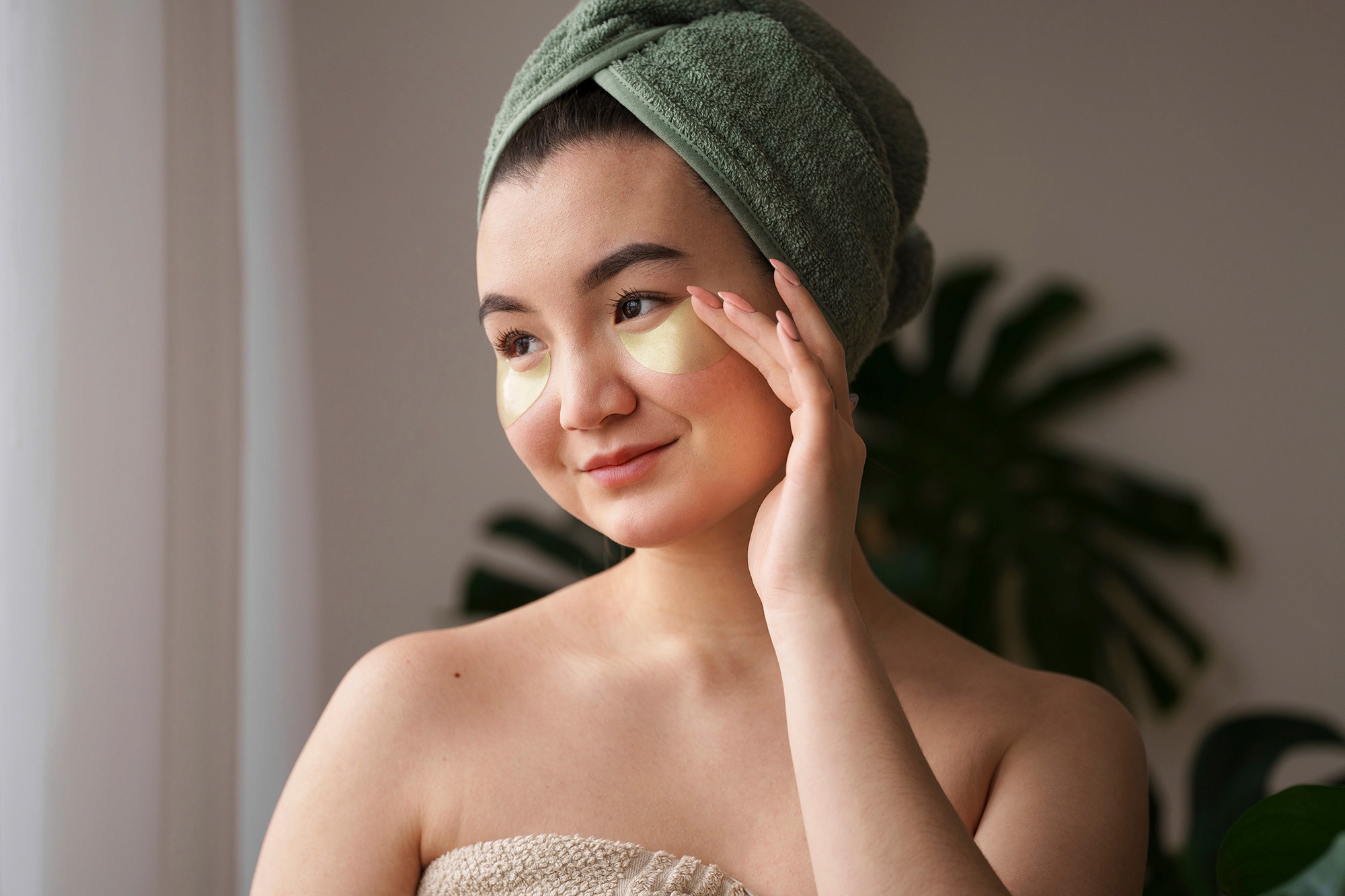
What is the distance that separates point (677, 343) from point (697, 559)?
0.23m

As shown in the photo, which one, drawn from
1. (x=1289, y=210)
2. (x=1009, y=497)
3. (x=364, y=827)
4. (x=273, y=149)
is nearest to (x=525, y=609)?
(x=364, y=827)

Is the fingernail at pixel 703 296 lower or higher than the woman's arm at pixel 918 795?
higher

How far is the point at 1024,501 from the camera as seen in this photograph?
230 cm

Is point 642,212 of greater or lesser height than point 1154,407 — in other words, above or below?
above

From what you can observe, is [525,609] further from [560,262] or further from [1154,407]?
[1154,407]

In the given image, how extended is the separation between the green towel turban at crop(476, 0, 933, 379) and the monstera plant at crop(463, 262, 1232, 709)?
Answer: 1.37m

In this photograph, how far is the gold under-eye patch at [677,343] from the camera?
0.76m

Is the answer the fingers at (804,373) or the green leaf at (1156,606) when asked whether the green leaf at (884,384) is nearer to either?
the green leaf at (1156,606)

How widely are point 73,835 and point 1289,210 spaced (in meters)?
2.46

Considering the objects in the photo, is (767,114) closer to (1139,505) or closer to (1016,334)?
(1016,334)

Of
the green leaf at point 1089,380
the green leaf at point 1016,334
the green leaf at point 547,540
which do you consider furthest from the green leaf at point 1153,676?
the green leaf at point 547,540

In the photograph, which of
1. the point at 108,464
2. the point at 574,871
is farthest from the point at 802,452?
the point at 108,464

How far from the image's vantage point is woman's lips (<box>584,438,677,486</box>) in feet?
2.54

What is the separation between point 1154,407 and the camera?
230cm
